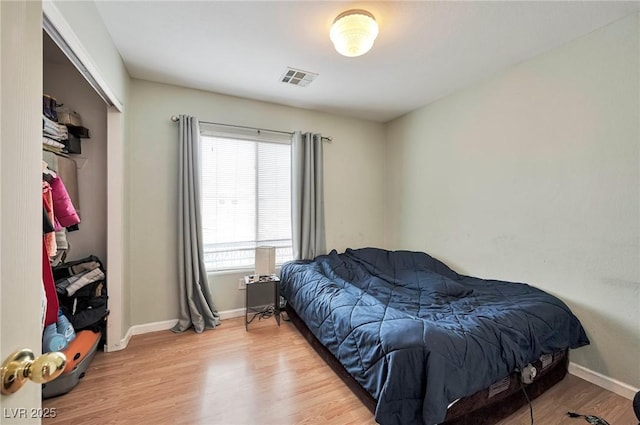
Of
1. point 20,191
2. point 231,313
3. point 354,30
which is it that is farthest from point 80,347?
point 354,30

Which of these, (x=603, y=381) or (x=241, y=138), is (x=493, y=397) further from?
(x=241, y=138)

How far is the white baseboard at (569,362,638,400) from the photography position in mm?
1786

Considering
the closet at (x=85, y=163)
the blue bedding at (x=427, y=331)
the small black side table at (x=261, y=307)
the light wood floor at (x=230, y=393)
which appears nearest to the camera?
the blue bedding at (x=427, y=331)

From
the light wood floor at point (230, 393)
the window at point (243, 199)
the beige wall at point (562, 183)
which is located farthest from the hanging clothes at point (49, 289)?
the beige wall at point (562, 183)

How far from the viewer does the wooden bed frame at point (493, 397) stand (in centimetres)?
146

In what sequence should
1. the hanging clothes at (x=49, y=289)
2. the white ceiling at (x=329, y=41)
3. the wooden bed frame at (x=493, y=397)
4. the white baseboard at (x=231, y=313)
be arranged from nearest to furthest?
the hanging clothes at (x=49, y=289)
the wooden bed frame at (x=493, y=397)
the white ceiling at (x=329, y=41)
the white baseboard at (x=231, y=313)

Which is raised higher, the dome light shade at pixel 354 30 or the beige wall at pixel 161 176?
the dome light shade at pixel 354 30

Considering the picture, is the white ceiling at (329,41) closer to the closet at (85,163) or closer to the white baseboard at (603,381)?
the closet at (85,163)

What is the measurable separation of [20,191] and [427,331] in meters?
1.70

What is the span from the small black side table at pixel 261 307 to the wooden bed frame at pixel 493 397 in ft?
3.55

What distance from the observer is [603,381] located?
6.21 ft

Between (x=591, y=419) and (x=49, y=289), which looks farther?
(x=591, y=419)

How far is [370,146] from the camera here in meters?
3.88

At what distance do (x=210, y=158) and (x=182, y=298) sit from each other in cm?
150
